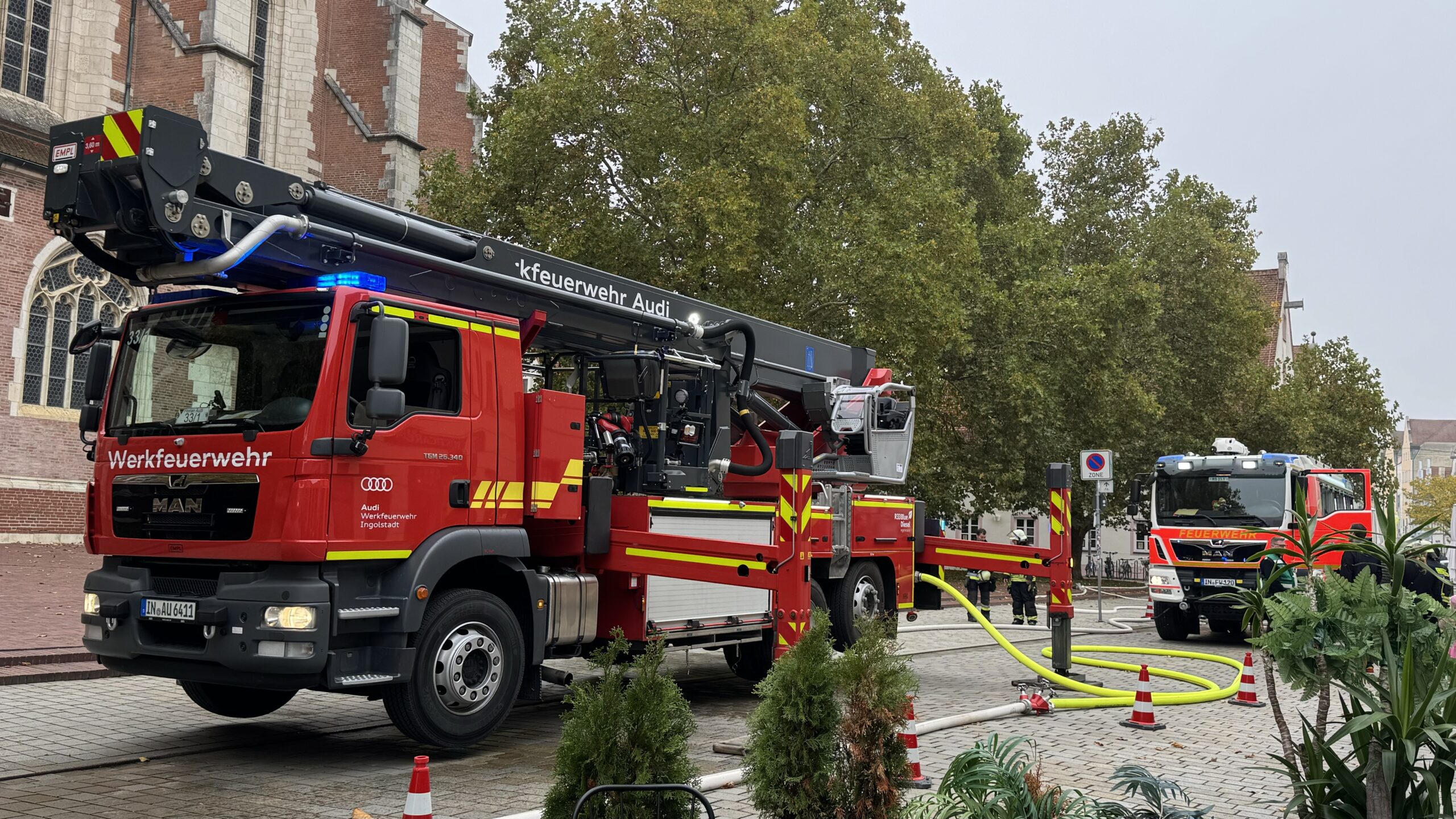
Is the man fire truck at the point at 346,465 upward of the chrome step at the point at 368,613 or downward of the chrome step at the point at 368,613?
upward

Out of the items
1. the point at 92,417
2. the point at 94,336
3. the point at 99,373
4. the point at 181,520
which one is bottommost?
the point at 181,520

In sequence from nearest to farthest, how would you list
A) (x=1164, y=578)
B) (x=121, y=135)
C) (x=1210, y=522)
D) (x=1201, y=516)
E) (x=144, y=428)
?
(x=121, y=135), (x=144, y=428), (x=1164, y=578), (x=1210, y=522), (x=1201, y=516)

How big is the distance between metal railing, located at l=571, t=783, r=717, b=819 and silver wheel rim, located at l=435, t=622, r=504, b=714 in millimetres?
3575

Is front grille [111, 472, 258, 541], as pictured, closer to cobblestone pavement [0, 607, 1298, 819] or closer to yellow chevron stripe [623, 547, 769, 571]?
cobblestone pavement [0, 607, 1298, 819]

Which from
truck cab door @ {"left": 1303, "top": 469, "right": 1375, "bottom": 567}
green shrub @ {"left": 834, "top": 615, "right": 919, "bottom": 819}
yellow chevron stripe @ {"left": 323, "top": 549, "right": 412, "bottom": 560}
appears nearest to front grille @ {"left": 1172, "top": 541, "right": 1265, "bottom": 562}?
truck cab door @ {"left": 1303, "top": 469, "right": 1375, "bottom": 567}

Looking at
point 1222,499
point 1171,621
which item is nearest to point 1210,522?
point 1222,499

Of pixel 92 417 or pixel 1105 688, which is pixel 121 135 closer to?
pixel 92 417

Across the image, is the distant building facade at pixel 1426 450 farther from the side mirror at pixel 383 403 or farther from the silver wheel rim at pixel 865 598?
the side mirror at pixel 383 403

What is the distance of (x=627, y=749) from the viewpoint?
4105mm

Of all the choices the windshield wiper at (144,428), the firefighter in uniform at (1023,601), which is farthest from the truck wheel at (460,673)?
the firefighter in uniform at (1023,601)

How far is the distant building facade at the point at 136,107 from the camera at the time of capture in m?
21.9

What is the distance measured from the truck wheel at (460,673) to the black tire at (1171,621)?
41.2 feet

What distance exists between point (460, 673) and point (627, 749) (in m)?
3.67

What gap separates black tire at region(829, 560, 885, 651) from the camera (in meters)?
11.6
